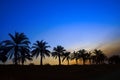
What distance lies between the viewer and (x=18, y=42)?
1636 inches

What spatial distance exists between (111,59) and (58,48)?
73.0m
